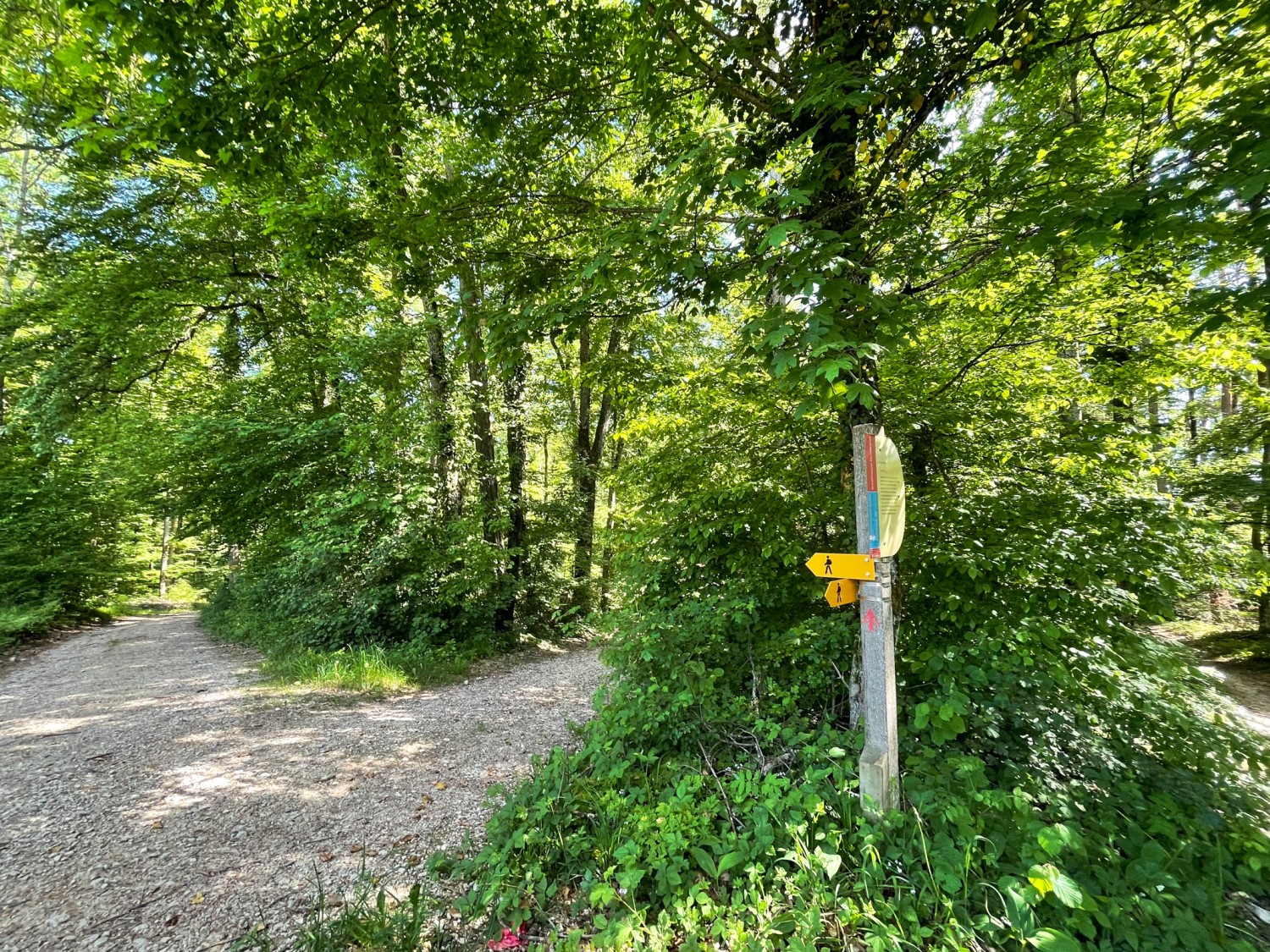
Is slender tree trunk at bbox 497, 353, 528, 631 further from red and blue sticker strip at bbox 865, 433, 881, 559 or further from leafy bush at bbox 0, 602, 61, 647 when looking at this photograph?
leafy bush at bbox 0, 602, 61, 647

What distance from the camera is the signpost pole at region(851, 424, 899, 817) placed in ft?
7.23

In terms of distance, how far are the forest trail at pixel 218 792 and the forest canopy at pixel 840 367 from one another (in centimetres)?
115

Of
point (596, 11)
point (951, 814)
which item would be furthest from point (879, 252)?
point (951, 814)

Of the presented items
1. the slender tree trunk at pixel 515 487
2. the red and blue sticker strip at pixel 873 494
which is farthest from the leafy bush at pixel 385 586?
the red and blue sticker strip at pixel 873 494

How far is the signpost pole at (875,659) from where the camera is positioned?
2.21m

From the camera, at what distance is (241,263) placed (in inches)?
352

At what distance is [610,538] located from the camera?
4211 millimetres

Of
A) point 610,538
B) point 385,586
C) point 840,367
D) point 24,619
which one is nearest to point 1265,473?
point 840,367

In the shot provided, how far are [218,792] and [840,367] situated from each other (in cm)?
516

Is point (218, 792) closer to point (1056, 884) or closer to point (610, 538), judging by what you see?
point (610, 538)

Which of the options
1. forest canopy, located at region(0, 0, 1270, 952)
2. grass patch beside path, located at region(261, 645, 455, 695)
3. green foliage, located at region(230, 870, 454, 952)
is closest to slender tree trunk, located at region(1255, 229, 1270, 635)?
forest canopy, located at region(0, 0, 1270, 952)

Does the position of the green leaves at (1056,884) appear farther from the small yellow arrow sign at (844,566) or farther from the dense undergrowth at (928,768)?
the small yellow arrow sign at (844,566)

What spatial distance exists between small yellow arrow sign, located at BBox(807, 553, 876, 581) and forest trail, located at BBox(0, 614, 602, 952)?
2.95m

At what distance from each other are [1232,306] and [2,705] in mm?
10654
